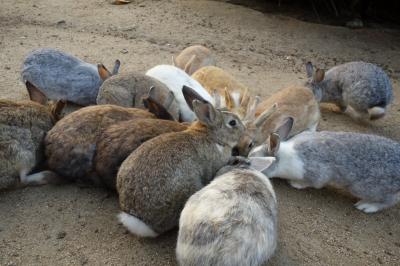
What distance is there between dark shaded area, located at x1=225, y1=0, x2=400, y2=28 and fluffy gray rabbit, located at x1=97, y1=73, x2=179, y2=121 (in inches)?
208

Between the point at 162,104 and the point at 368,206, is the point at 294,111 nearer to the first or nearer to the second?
the point at 368,206

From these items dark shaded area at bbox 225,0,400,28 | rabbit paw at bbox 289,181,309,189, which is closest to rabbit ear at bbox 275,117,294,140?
rabbit paw at bbox 289,181,309,189

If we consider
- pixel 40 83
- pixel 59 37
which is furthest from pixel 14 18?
pixel 40 83

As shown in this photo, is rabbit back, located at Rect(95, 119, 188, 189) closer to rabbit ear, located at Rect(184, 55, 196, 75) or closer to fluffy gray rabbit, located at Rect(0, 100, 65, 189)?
fluffy gray rabbit, located at Rect(0, 100, 65, 189)

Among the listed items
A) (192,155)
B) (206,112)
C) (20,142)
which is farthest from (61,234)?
(206,112)

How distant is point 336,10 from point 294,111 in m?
5.52

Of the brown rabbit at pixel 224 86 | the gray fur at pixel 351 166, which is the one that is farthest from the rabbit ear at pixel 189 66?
the gray fur at pixel 351 166

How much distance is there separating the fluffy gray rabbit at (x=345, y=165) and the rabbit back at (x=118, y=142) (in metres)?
0.95

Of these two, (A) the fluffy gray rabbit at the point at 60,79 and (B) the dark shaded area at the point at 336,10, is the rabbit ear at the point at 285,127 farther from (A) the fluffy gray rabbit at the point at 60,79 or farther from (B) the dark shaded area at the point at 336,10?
(B) the dark shaded area at the point at 336,10

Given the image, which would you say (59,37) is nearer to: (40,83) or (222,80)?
(40,83)

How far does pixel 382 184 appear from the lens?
12.5 feet

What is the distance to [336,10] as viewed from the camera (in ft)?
30.5

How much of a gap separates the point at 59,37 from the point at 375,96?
497 centimetres

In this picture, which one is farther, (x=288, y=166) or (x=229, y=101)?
(x=229, y=101)
